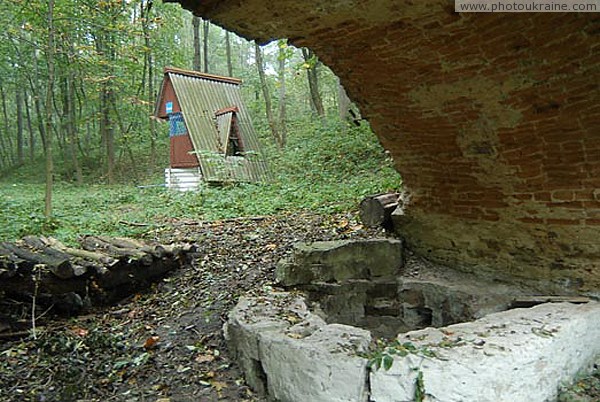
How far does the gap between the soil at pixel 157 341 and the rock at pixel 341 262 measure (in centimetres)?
37

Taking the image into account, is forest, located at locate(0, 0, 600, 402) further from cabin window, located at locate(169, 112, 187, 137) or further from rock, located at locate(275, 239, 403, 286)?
cabin window, located at locate(169, 112, 187, 137)

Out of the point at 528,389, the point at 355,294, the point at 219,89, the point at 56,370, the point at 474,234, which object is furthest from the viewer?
the point at 219,89

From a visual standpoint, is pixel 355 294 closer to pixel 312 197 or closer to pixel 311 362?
pixel 311 362

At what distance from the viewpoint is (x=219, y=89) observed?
1691 cm

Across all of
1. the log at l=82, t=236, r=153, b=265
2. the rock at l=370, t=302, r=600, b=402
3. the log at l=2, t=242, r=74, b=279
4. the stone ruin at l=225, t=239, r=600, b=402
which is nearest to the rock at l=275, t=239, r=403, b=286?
the stone ruin at l=225, t=239, r=600, b=402

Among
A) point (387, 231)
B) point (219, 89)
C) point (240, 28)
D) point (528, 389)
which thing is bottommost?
point (528, 389)

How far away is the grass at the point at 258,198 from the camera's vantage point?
803cm

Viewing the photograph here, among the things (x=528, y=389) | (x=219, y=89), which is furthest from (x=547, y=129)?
(x=219, y=89)

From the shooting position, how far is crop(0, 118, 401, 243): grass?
8.03 meters

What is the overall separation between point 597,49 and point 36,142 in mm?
34975

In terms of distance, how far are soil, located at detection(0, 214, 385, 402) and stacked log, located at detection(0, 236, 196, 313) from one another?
0.50 feet

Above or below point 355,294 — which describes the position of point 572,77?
above

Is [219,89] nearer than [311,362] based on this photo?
No

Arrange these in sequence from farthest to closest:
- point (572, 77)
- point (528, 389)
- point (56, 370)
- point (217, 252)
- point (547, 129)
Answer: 1. point (217, 252)
2. point (56, 370)
3. point (547, 129)
4. point (572, 77)
5. point (528, 389)
